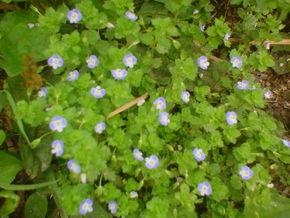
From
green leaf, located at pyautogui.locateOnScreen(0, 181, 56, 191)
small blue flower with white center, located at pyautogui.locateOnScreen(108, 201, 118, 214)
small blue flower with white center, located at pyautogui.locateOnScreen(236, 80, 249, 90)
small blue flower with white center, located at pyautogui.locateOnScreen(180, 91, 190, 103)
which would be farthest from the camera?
small blue flower with white center, located at pyautogui.locateOnScreen(236, 80, 249, 90)

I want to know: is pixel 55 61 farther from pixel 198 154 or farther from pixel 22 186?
pixel 198 154

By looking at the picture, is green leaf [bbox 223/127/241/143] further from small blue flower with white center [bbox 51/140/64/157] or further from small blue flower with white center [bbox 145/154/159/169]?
small blue flower with white center [bbox 51/140/64/157]

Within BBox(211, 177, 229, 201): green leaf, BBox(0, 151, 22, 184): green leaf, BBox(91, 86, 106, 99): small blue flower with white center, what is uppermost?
BBox(91, 86, 106, 99): small blue flower with white center

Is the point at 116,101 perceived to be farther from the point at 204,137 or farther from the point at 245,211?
the point at 245,211

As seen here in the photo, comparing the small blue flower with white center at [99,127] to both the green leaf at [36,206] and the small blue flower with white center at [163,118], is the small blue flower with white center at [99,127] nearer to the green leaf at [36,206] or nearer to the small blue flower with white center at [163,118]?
the small blue flower with white center at [163,118]

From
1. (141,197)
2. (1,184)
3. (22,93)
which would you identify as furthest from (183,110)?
(1,184)

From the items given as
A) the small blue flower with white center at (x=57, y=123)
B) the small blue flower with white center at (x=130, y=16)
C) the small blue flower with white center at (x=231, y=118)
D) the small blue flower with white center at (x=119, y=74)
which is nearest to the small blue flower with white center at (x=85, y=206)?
the small blue flower with white center at (x=57, y=123)

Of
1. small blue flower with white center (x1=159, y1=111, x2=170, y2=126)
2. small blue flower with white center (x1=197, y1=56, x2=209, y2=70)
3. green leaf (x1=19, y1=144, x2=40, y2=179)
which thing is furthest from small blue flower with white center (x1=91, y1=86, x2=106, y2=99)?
small blue flower with white center (x1=197, y1=56, x2=209, y2=70)
